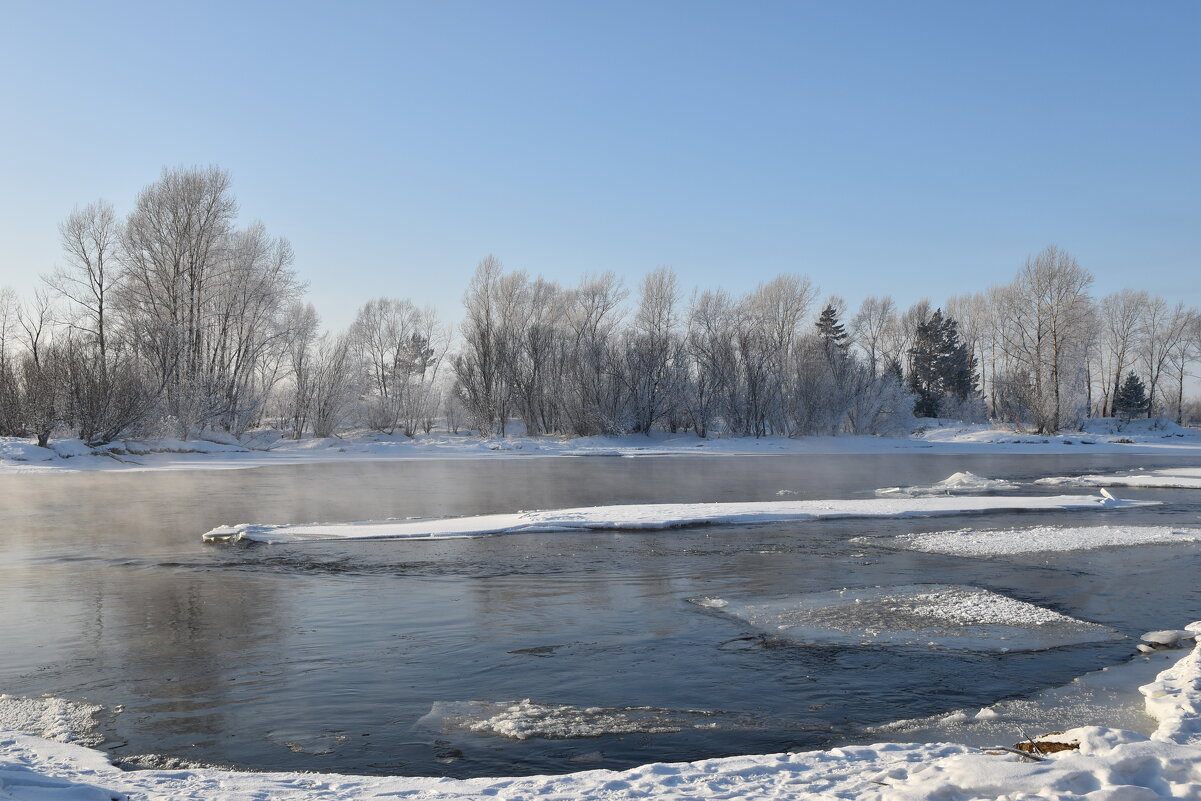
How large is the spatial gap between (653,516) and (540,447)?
30062mm

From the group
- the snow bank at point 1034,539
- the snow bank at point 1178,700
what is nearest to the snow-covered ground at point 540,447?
the snow bank at point 1034,539

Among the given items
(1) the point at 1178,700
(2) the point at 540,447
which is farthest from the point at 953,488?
(2) the point at 540,447

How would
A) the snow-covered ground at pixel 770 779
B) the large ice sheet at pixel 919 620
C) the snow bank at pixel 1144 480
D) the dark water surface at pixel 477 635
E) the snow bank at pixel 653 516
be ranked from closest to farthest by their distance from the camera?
1. the snow-covered ground at pixel 770 779
2. the dark water surface at pixel 477 635
3. the large ice sheet at pixel 919 620
4. the snow bank at pixel 653 516
5. the snow bank at pixel 1144 480

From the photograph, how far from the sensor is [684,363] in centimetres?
5253

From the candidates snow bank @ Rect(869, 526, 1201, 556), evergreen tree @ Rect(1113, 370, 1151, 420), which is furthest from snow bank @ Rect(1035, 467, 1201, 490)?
evergreen tree @ Rect(1113, 370, 1151, 420)

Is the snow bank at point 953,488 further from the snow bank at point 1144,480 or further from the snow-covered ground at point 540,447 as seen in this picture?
the snow-covered ground at point 540,447

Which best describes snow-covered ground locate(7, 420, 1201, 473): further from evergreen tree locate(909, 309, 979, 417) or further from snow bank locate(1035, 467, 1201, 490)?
snow bank locate(1035, 467, 1201, 490)

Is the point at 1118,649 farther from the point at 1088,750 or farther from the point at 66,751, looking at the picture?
the point at 66,751

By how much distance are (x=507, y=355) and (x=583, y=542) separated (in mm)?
43574

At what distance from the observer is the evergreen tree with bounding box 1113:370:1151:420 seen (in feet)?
213

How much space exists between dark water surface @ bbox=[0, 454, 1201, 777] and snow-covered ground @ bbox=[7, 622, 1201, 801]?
1.31 feet

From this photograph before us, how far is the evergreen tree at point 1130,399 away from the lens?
65062mm

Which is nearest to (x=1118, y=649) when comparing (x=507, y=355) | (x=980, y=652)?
(x=980, y=652)

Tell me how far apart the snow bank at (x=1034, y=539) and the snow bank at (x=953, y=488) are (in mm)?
6089
